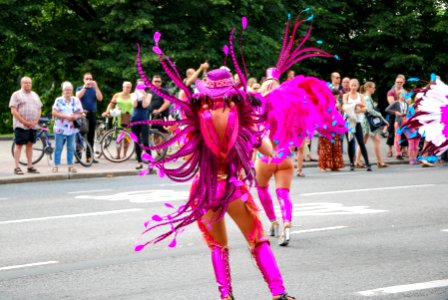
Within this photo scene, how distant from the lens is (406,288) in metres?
7.85

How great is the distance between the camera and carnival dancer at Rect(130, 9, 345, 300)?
6520mm

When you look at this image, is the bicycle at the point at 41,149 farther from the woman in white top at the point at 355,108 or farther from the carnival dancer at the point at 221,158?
the carnival dancer at the point at 221,158

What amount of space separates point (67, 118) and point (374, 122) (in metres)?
6.75

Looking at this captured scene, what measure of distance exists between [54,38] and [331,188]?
1989 cm

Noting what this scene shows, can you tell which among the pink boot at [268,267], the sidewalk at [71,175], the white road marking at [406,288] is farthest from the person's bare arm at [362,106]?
the pink boot at [268,267]

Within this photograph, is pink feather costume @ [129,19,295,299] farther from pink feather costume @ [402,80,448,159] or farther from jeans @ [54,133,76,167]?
jeans @ [54,133,76,167]

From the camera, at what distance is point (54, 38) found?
3447 cm

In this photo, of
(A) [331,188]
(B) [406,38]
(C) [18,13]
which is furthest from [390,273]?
(B) [406,38]

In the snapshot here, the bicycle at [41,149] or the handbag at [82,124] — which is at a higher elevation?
the handbag at [82,124]

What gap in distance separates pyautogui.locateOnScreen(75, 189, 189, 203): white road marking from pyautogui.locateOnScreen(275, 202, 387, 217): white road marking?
1.98 metres

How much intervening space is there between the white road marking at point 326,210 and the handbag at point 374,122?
7.61m

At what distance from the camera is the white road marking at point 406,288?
7.70 m

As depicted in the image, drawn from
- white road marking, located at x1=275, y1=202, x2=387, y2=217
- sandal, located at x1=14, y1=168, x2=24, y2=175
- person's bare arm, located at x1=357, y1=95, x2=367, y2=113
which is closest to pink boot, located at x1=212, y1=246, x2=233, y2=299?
white road marking, located at x1=275, y1=202, x2=387, y2=217

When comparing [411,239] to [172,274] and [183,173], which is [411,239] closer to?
[172,274]
